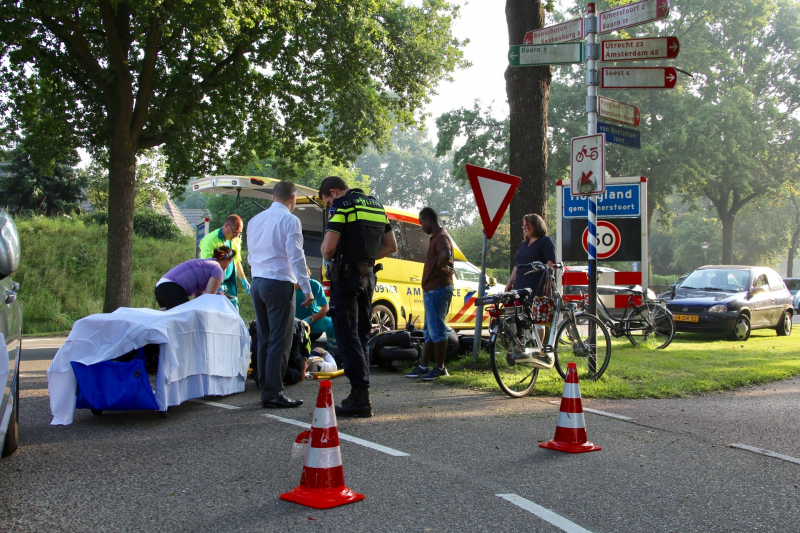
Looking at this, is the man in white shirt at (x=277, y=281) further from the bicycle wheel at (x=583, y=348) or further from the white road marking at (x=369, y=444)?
the bicycle wheel at (x=583, y=348)

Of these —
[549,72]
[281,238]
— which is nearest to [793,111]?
[549,72]

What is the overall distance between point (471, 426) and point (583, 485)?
1.61 m

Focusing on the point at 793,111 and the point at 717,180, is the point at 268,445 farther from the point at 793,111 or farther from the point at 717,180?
the point at 793,111

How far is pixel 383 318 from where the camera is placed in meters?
11.6

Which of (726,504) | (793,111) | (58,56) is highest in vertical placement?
(793,111)

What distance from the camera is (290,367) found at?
7551 mm

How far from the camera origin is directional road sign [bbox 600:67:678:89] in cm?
834

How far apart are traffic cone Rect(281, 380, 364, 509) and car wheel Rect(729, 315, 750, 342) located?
1350 centimetres

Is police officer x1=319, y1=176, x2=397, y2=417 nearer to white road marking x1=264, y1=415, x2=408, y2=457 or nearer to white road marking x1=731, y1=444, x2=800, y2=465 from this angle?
white road marking x1=264, y1=415, x2=408, y2=457

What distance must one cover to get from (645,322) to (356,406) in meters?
8.65

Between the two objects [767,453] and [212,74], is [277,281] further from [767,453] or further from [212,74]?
[212,74]

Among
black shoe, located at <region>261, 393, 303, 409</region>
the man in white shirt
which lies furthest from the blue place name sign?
black shoe, located at <region>261, 393, 303, 409</region>

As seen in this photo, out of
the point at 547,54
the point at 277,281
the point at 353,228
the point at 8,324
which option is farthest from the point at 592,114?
the point at 8,324

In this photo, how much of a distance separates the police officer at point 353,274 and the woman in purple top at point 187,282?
1.92m
